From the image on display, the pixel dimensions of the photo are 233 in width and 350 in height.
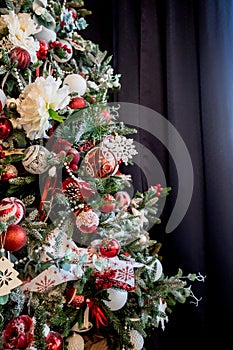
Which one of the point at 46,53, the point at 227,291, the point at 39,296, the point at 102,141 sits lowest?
the point at 227,291

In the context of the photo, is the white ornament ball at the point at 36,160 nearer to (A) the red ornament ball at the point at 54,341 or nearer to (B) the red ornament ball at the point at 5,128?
(B) the red ornament ball at the point at 5,128

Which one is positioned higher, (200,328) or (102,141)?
(102,141)

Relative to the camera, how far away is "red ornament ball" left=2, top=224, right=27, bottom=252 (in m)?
0.82

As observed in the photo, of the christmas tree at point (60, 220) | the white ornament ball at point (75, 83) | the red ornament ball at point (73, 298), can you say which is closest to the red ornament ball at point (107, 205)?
the christmas tree at point (60, 220)

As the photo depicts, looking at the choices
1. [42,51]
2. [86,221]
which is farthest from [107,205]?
[42,51]

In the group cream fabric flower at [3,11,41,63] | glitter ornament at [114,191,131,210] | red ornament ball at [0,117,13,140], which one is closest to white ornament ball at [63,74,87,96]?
cream fabric flower at [3,11,41,63]

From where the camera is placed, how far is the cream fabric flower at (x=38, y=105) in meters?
0.89

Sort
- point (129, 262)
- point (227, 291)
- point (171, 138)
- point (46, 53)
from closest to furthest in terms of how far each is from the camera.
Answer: point (129, 262) → point (46, 53) → point (227, 291) → point (171, 138)

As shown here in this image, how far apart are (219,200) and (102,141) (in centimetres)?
65

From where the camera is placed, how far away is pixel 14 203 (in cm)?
86

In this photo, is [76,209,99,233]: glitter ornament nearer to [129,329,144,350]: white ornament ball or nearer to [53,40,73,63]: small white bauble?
[129,329,144,350]: white ornament ball

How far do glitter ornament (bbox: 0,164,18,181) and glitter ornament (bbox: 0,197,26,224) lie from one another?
75 millimetres

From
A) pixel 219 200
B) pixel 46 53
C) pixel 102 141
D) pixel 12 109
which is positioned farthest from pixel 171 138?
pixel 12 109

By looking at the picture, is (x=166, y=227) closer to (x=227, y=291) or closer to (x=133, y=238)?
(x=227, y=291)
